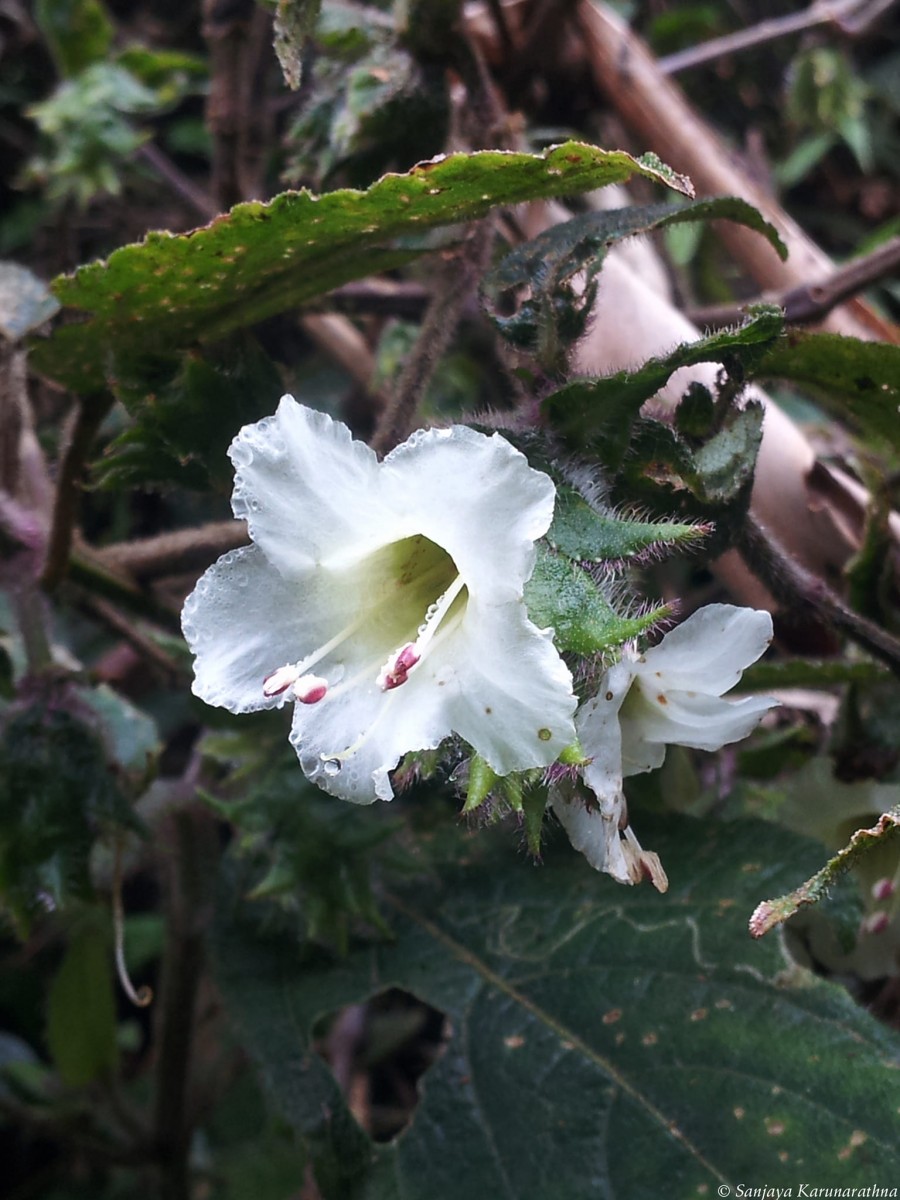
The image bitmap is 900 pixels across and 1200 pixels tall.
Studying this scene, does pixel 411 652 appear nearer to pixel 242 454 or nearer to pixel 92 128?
pixel 242 454

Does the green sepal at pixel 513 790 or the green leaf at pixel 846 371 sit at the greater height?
the green leaf at pixel 846 371

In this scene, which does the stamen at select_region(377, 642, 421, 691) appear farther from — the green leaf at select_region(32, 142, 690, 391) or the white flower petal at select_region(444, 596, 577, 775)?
the green leaf at select_region(32, 142, 690, 391)

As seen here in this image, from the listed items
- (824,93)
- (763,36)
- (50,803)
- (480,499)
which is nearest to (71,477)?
(50,803)

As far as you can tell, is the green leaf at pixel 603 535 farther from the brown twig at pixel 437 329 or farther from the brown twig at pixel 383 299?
the brown twig at pixel 383 299

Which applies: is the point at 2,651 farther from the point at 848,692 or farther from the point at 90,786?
the point at 848,692

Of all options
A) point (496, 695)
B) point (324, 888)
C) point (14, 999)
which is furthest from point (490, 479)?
point (14, 999)

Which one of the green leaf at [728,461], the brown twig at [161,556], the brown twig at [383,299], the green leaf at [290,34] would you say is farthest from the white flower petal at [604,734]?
the brown twig at [383,299]
